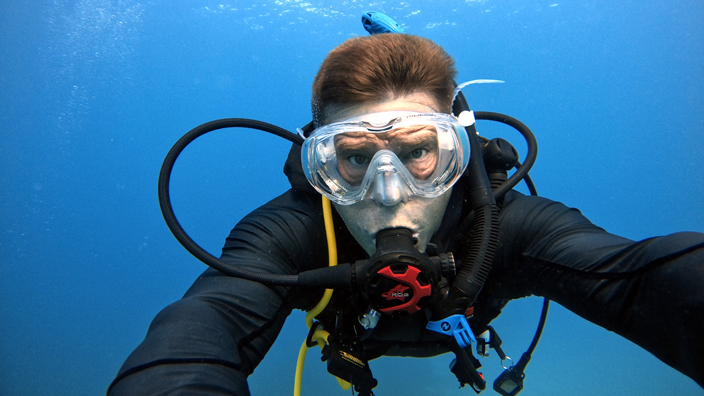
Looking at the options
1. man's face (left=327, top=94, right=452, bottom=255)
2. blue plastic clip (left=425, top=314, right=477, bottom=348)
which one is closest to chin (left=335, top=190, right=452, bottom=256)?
man's face (left=327, top=94, right=452, bottom=255)

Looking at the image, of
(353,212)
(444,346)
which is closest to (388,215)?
(353,212)

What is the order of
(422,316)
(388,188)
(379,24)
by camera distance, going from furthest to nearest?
(379,24)
(422,316)
(388,188)

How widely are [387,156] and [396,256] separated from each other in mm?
552

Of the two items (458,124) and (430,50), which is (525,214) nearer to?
(458,124)

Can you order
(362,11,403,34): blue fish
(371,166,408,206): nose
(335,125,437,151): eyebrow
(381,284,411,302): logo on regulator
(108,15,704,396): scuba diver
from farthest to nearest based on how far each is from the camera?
1. (362,11,403,34): blue fish
2. (335,125,437,151): eyebrow
3. (371,166,408,206): nose
4. (381,284,411,302): logo on regulator
5. (108,15,704,396): scuba diver

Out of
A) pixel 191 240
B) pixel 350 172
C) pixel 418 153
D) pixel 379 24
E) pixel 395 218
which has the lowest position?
pixel 191 240

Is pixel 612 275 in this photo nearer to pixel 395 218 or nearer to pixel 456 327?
pixel 456 327

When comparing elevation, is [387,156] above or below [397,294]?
above

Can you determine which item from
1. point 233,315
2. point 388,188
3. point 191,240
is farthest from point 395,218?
point 191,240

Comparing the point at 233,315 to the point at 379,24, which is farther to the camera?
the point at 379,24

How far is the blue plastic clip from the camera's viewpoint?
1777 millimetres

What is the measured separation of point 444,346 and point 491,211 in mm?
1145

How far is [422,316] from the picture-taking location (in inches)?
82.1

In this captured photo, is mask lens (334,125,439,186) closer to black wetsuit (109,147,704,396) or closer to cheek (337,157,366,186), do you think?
cheek (337,157,366,186)
